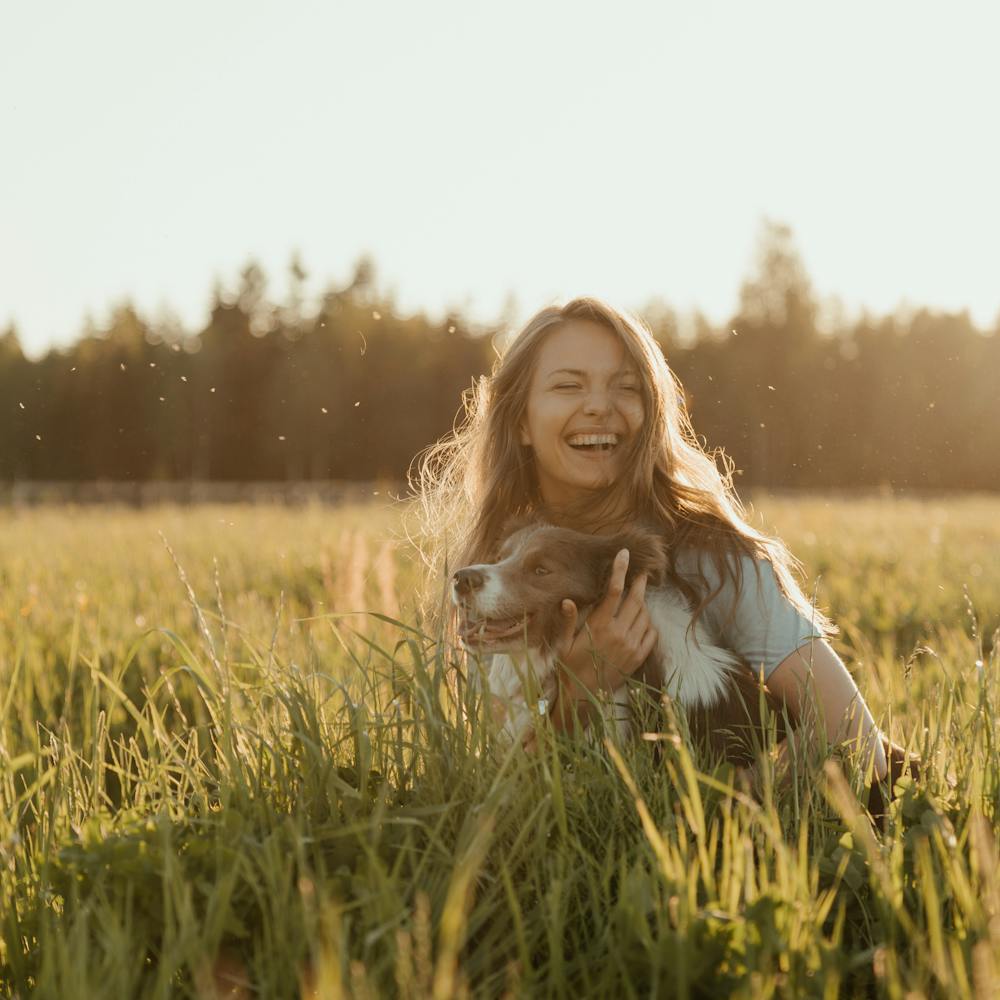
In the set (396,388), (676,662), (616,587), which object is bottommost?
(676,662)

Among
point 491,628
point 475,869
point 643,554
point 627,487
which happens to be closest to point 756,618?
point 643,554

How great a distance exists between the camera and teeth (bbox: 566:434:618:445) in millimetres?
3882

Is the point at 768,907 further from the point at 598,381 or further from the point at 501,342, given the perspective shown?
the point at 501,342

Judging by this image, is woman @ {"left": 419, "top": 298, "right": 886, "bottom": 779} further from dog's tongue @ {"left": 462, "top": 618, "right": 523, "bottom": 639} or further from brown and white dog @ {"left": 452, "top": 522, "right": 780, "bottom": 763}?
dog's tongue @ {"left": 462, "top": 618, "right": 523, "bottom": 639}

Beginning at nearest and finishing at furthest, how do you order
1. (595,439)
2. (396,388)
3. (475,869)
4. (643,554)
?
(475,869) < (643,554) < (595,439) < (396,388)

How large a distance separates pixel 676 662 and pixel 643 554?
364 mm

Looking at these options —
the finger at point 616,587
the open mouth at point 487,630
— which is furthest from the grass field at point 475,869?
the finger at point 616,587

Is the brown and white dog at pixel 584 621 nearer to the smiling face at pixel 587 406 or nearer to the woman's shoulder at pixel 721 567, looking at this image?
the woman's shoulder at pixel 721 567

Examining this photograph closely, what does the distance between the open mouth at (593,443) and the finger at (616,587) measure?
0.74 m

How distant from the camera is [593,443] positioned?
3900 millimetres

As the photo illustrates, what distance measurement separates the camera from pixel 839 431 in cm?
3125

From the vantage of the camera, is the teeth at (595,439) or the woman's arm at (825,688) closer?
the woman's arm at (825,688)

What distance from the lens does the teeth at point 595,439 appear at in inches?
153

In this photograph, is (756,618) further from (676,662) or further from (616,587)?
(616,587)
